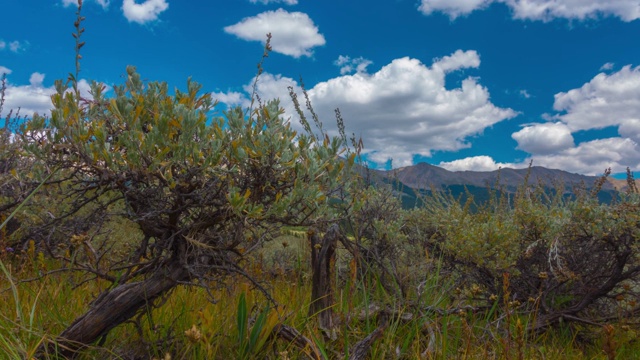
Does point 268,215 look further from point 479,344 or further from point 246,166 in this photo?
point 479,344

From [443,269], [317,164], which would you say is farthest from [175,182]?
[443,269]

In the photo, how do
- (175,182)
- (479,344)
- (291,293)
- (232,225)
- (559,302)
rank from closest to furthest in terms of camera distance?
(175,182), (232,225), (479,344), (291,293), (559,302)

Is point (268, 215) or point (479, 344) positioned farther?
point (479, 344)

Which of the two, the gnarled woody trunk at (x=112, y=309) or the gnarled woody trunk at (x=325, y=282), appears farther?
the gnarled woody trunk at (x=325, y=282)

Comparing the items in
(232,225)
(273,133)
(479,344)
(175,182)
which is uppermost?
(273,133)

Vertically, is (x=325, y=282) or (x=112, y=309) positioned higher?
(x=325, y=282)

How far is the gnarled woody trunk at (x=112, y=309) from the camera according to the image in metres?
2.80

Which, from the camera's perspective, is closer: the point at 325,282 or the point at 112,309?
the point at 112,309

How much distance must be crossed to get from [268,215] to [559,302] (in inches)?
175

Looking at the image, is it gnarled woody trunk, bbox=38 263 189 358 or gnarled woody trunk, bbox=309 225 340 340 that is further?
gnarled woody trunk, bbox=309 225 340 340

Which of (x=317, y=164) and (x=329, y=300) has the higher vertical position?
(x=317, y=164)

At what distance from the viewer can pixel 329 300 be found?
332 centimetres

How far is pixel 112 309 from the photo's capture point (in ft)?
9.32

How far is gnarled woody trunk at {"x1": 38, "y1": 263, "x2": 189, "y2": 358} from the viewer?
280 cm
